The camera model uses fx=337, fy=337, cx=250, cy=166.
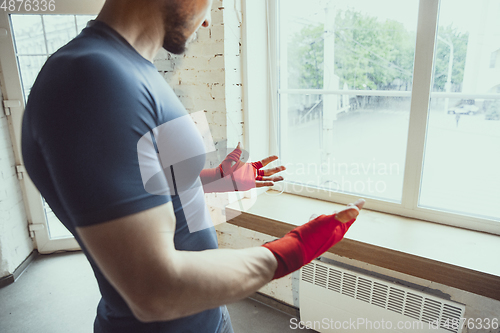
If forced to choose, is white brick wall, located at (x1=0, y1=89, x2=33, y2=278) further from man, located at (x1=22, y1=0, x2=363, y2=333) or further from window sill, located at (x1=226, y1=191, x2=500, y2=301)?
man, located at (x1=22, y1=0, x2=363, y2=333)

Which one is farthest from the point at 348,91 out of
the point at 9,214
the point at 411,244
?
the point at 9,214

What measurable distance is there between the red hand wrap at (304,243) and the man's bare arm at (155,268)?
0.11 m

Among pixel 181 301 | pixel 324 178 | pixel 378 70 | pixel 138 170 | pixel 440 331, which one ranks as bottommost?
pixel 440 331

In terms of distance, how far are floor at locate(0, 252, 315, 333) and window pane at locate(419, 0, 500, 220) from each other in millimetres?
1059

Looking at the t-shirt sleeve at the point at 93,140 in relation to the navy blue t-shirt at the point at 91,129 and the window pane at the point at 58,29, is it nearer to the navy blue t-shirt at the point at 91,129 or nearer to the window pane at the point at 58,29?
the navy blue t-shirt at the point at 91,129

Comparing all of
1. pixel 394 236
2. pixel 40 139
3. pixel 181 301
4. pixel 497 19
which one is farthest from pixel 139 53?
pixel 497 19

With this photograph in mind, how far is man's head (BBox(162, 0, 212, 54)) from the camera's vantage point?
0.57 meters

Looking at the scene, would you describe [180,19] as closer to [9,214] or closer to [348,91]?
[348,91]

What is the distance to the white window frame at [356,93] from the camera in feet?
5.01

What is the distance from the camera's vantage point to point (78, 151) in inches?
16.1

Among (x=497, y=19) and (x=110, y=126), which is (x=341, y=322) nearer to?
(x=497, y=19)

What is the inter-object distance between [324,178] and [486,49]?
3.24 feet

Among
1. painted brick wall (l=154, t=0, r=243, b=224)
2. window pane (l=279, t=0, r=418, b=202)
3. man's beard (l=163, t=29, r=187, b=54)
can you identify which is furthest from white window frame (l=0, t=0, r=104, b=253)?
man's beard (l=163, t=29, r=187, b=54)

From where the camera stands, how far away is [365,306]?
1.55 meters
